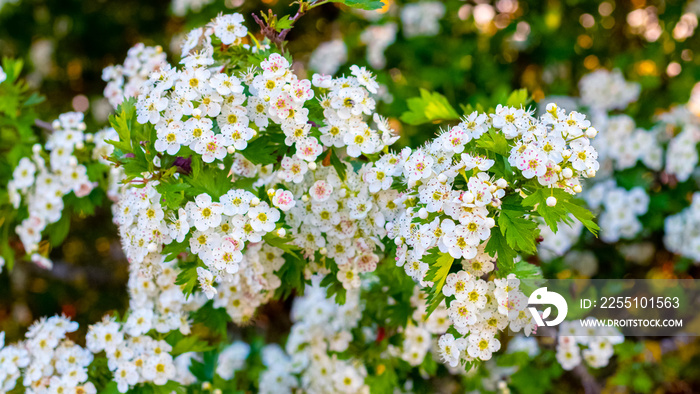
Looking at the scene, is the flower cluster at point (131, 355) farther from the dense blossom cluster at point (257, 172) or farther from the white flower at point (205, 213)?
the white flower at point (205, 213)

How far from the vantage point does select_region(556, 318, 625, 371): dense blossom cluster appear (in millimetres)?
2740

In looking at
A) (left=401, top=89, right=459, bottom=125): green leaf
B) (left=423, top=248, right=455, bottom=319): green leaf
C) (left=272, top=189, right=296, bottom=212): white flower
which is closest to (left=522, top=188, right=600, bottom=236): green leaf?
(left=423, top=248, right=455, bottom=319): green leaf

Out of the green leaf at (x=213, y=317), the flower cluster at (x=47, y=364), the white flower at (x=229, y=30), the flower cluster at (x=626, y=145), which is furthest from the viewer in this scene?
the flower cluster at (x=626, y=145)

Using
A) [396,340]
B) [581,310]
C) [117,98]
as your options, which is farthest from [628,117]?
[117,98]

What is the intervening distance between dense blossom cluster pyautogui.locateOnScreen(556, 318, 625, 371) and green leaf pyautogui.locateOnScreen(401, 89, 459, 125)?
3.94 feet

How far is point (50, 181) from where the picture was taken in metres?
2.70

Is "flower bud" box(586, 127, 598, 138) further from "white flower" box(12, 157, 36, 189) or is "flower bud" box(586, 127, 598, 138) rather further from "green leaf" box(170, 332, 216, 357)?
"white flower" box(12, 157, 36, 189)

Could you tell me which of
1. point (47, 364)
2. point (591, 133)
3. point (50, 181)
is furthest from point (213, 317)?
point (591, 133)

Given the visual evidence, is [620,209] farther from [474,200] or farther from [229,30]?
[229,30]

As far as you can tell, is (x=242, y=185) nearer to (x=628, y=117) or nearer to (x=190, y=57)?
(x=190, y=57)

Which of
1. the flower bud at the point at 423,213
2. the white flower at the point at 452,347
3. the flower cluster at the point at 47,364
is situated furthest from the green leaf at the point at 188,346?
the flower bud at the point at 423,213

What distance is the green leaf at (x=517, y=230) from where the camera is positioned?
5.39 feet

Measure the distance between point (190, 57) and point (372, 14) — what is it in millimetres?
3106

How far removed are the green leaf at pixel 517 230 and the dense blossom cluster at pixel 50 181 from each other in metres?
1.94
